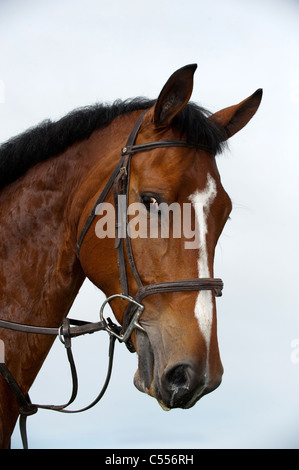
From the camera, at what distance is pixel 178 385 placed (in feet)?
9.12

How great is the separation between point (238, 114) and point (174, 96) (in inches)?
29.9

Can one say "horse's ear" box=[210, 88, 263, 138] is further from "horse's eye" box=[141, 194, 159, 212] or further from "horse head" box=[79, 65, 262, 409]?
"horse's eye" box=[141, 194, 159, 212]

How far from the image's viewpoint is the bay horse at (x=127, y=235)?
2.85m

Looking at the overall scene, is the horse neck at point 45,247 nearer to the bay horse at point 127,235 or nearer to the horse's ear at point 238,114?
the bay horse at point 127,235

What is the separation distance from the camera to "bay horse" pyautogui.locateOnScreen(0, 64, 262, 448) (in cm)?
285

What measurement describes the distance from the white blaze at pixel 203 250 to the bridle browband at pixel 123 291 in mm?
69

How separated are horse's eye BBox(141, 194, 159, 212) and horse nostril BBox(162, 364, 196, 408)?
1.00m

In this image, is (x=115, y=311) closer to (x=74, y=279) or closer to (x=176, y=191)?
(x=74, y=279)

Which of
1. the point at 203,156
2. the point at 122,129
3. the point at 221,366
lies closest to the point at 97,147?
the point at 122,129

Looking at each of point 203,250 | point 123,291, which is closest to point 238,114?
point 203,250

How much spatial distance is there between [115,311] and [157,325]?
0.40 metres

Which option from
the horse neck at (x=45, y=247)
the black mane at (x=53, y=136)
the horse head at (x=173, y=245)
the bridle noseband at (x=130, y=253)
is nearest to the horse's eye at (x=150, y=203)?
the horse head at (x=173, y=245)

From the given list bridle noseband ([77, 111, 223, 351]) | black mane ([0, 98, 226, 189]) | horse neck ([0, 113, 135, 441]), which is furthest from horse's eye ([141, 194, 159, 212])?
black mane ([0, 98, 226, 189])

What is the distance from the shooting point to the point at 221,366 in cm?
287
